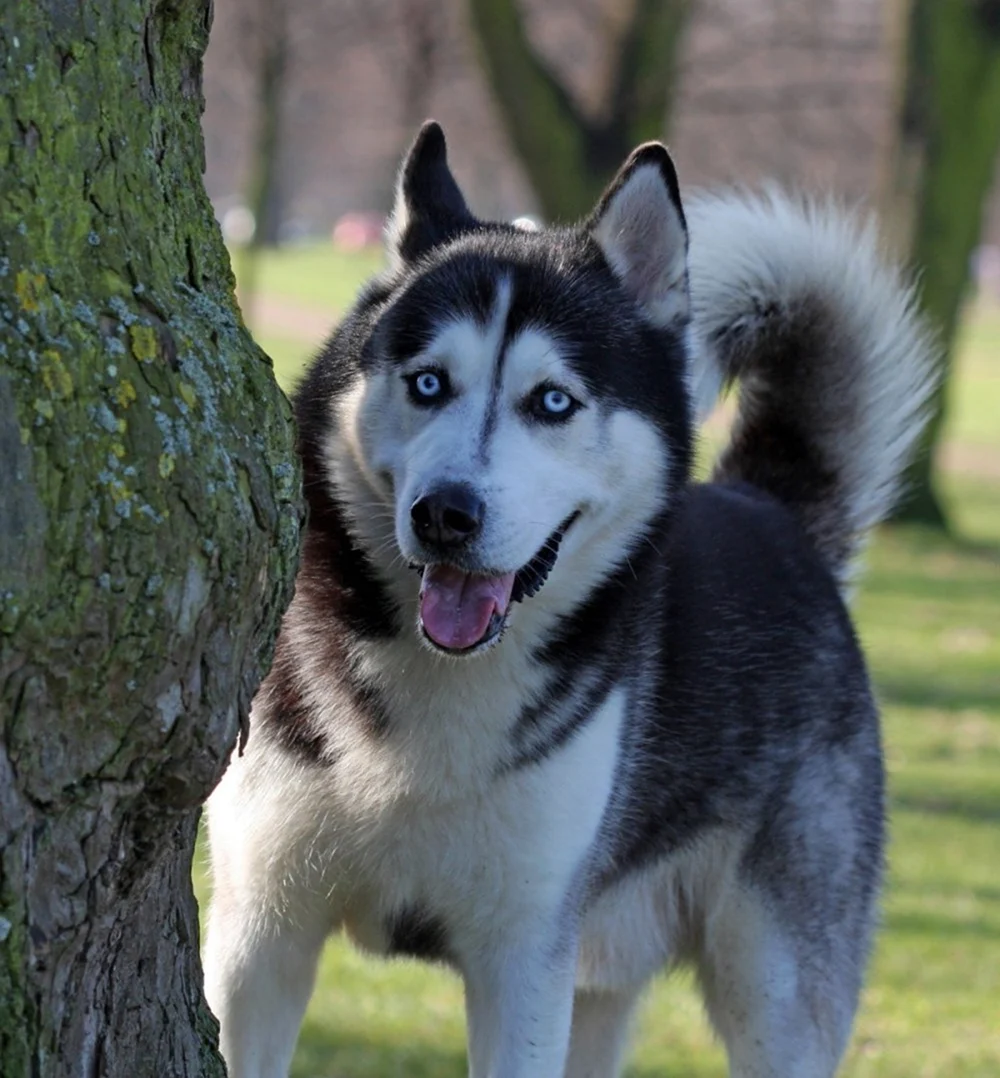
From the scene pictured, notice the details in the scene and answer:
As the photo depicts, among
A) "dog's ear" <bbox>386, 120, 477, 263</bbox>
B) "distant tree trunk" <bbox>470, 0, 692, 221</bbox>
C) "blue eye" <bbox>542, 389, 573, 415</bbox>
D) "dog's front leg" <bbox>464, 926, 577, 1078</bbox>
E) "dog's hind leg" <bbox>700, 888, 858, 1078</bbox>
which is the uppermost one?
"dog's ear" <bbox>386, 120, 477, 263</bbox>

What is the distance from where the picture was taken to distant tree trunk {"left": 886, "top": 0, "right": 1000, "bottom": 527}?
15531 mm

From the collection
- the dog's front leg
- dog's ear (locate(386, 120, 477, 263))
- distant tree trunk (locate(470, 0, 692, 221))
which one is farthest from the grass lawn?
distant tree trunk (locate(470, 0, 692, 221))

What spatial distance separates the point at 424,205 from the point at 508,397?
0.71 m

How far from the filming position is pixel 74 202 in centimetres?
249

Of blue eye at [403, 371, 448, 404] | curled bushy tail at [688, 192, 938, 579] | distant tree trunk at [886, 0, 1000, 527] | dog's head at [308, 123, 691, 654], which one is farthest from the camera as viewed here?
distant tree trunk at [886, 0, 1000, 527]

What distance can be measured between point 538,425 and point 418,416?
23 cm

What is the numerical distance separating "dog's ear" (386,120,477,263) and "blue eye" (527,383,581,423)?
0.55 m

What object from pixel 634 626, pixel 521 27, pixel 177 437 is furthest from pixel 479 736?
pixel 521 27

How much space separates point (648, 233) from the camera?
3.66 m

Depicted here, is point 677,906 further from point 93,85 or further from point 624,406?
point 93,85

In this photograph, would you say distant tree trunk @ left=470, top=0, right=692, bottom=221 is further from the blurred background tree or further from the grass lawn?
the grass lawn

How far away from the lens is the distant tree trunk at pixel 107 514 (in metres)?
2.34

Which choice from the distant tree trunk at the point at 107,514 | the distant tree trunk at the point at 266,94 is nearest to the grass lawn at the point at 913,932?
the distant tree trunk at the point at 107,514

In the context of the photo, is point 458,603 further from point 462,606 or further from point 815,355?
point 815,355
